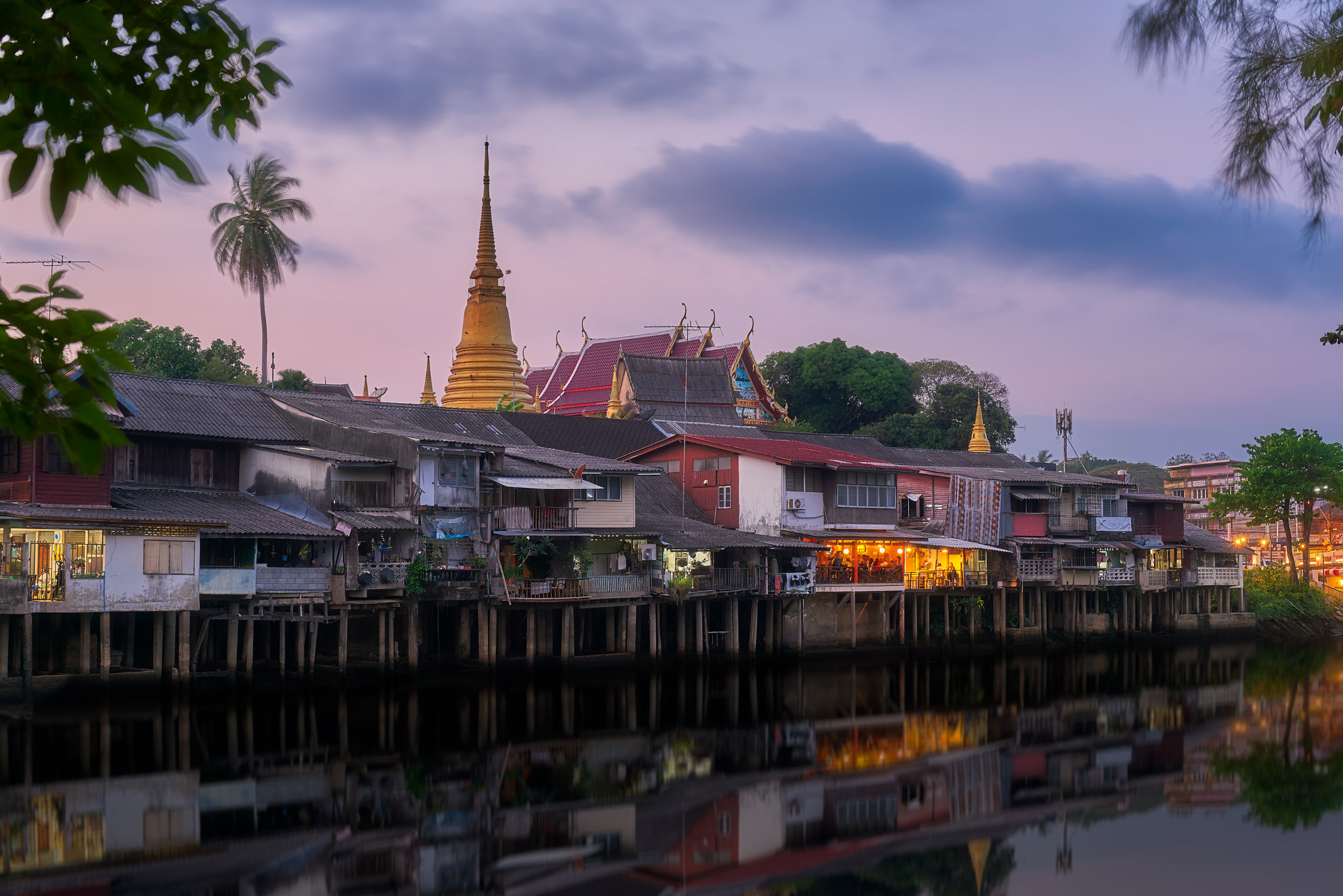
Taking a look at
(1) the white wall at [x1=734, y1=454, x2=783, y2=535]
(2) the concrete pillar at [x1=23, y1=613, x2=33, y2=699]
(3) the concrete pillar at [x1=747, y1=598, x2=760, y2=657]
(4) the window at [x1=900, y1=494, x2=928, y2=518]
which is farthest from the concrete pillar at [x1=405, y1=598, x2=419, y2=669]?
(4) the window at [x1=900, y1=494, x2=928, y2=518]

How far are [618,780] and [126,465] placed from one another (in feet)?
53.4

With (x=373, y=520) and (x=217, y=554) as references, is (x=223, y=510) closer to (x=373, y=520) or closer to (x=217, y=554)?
(x=217, y=554)

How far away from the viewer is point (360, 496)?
33281 mm

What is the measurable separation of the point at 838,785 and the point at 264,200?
108 feet

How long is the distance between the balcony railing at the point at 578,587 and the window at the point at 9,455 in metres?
12.4

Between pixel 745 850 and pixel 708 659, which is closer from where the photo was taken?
pixel 745 850

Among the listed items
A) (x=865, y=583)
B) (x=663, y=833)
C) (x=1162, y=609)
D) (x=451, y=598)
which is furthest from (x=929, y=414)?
(x=663, y=833)

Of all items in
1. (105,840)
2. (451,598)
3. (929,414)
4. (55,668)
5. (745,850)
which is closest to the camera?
(105,840)

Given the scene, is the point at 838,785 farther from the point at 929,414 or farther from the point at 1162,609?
the point at 929,414

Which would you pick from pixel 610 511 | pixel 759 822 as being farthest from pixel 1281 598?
pixel 759 822

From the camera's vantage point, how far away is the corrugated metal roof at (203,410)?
1286 inches

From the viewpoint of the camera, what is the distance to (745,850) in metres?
19.6

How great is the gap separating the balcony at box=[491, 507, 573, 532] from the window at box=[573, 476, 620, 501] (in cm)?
75

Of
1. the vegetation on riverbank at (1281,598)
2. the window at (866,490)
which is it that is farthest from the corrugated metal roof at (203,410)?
the vegetation on riverbank at (1281,598)
